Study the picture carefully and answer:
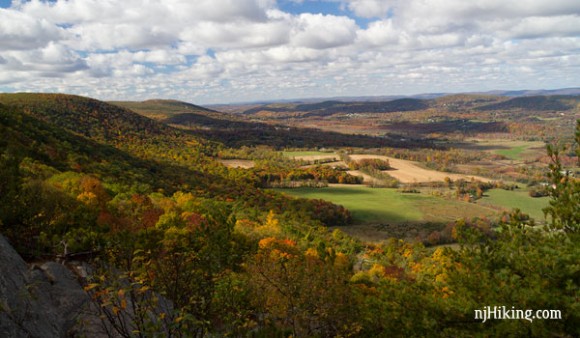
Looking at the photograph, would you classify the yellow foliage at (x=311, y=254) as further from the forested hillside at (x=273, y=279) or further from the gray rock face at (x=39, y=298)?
the gray rock face at (x=39, y=298)

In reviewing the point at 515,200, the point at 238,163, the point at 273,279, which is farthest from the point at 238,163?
the point at 273,279

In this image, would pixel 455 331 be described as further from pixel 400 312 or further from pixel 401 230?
pixel 401 230

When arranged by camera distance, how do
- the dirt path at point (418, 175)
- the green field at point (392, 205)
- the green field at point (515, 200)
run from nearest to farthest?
1. the green field at point (392, 205)
2. the green field at point (515, 200)
3. the dirt path at point (418, 175)

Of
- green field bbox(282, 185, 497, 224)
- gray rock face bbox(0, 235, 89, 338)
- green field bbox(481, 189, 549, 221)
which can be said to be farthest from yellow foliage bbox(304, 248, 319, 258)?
green field bbox(481, 189, 549, 221)

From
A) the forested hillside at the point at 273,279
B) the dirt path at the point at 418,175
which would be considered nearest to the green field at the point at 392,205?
the dirt path at the point at 418,175

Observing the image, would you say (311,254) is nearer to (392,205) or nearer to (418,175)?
(392,205)

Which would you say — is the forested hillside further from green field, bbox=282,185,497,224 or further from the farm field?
the farm field
